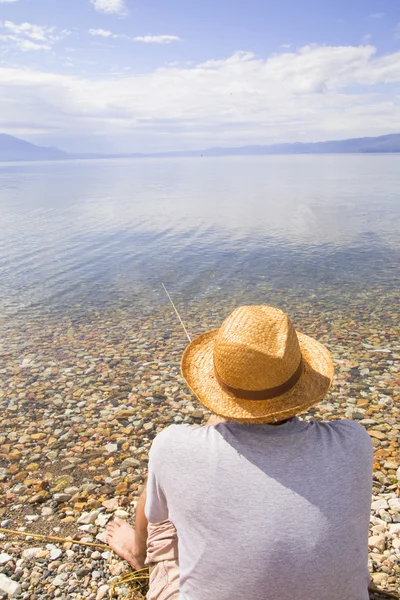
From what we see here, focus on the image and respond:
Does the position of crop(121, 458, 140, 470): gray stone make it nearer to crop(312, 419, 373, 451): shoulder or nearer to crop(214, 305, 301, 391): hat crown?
crop(214, 305, 301, 391): hat crown

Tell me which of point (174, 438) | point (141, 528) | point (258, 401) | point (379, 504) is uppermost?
point (258, 401)

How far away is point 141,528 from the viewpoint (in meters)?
3.99

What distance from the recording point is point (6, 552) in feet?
16.4

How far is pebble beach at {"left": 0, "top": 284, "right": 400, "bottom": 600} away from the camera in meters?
4.88

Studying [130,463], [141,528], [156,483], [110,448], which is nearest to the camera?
[156,483]

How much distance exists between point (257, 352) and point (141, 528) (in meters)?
2.20

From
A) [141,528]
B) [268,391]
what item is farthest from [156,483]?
[141,528]

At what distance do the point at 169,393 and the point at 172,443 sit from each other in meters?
6.17

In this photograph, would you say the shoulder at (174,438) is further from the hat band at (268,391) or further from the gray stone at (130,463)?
the gray stone at (130,463)

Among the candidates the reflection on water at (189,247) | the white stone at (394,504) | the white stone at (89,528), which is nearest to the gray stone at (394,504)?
the white stone at (394,504)

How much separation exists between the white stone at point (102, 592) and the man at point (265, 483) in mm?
1786

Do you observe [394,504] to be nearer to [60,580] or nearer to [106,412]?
[60,580]

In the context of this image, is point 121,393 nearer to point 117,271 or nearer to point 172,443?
point 172,443

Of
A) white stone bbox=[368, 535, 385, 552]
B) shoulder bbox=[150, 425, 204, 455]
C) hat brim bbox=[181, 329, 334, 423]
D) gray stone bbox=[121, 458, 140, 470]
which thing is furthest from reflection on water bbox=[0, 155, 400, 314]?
shoulder bbox=[150, 425, 204, 455]
